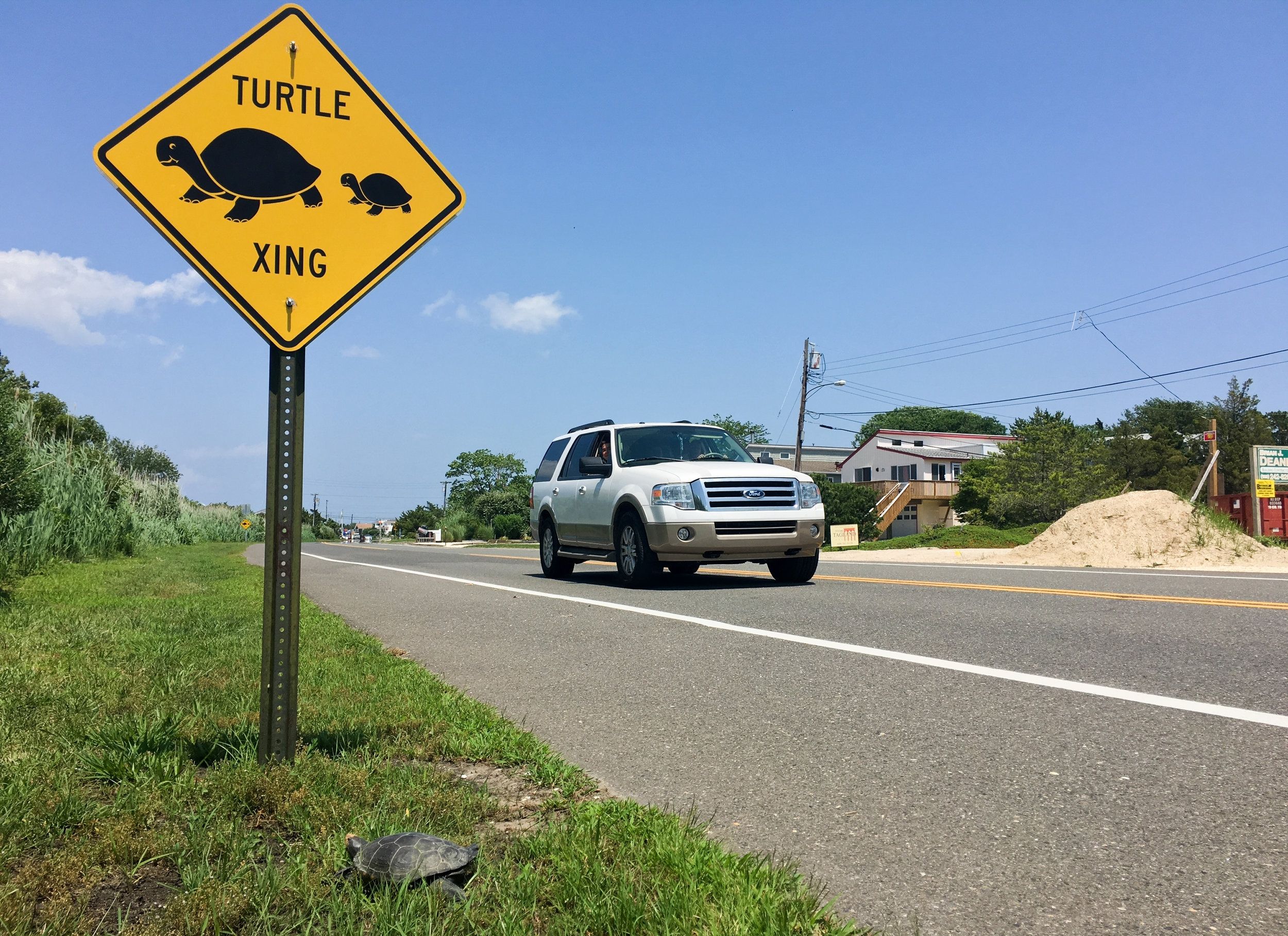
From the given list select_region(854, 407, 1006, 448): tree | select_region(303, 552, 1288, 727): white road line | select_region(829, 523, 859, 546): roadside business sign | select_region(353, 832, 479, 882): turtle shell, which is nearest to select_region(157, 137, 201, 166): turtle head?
select_region(353, 832, 479, 882): turtle shell

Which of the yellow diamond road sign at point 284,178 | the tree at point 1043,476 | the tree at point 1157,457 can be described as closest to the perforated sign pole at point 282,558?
the yellow diamond road sign at point 284,178

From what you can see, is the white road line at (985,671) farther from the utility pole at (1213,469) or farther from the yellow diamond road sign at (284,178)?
the utility pole at (1213,469)

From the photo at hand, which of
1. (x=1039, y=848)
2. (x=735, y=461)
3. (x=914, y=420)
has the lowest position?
(x=1039, y=848)

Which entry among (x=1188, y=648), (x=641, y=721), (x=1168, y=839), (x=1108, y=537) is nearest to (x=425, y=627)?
(x=641, y=721)

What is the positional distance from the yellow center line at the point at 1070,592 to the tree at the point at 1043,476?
34.0 metres

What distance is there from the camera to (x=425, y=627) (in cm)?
841

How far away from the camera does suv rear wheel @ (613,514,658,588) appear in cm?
1102

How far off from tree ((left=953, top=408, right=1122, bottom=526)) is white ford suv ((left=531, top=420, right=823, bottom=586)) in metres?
35.1

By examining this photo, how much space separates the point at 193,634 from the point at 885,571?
387 inches

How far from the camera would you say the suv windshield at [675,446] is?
1192cm

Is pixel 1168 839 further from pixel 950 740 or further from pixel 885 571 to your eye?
pixel 885 571

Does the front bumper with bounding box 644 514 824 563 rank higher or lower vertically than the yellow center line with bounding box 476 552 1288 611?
higher

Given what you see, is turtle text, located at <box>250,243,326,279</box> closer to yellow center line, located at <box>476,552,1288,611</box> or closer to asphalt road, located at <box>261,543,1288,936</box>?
asphalt road, located at <box>261,543,1288,936</box>

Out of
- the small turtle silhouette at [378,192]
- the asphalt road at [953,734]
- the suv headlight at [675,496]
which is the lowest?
the asphalt road at [953,734]
